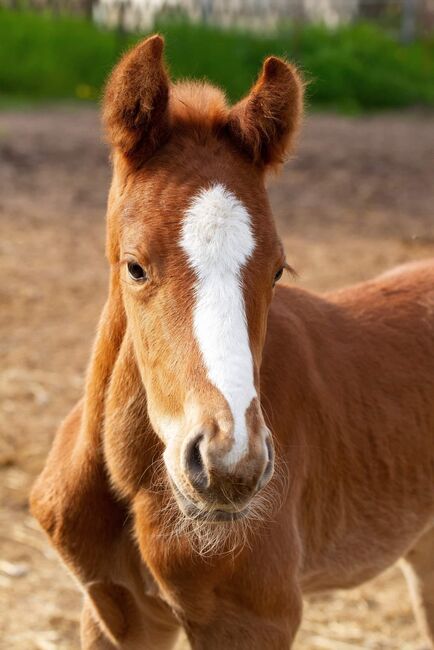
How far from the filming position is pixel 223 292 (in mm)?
2576

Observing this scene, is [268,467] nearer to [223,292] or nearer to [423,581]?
[223,292]

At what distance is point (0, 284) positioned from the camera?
7.95m

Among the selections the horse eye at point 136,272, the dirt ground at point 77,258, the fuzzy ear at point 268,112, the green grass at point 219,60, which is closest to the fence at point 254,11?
the green grass at point 219,60

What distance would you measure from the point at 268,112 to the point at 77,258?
5852 millimetres

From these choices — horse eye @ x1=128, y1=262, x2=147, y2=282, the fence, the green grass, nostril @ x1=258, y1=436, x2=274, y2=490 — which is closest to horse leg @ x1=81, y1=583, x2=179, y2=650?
nostril @ x1=258, y1=436, x2=274, y2=490

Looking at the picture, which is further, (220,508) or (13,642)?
(13,642)

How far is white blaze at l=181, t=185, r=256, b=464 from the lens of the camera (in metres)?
2.46

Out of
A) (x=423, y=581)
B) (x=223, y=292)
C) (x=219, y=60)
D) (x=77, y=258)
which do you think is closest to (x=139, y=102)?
(x=223, y=292)

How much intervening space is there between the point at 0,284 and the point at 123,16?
885 centimetres

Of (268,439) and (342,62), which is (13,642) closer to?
(268,439)

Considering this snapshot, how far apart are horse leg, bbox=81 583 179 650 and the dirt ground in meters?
0.80

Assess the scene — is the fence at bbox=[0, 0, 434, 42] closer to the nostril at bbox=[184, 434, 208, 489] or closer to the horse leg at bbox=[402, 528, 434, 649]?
the horse leg at bbox=[402, 528, 434, 649]

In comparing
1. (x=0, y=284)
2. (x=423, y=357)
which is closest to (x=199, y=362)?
(x=423, y=357)

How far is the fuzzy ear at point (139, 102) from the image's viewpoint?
285 centimetres
